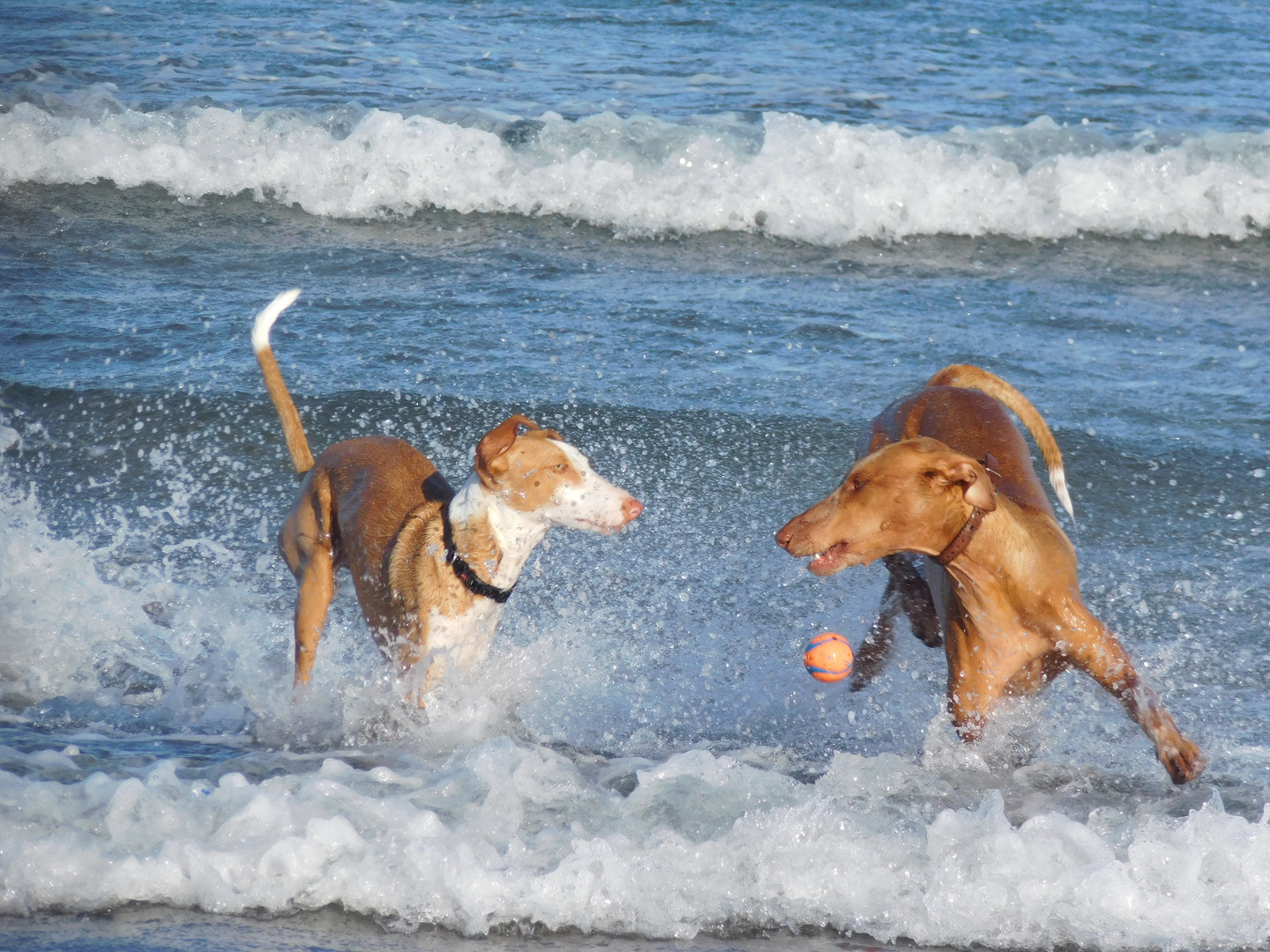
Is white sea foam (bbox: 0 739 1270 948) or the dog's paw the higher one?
the dog's paw

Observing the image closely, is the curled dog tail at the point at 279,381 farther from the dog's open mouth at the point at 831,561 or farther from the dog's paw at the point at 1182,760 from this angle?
the dog's paw at the point at 1182,760

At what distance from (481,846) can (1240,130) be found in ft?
36.0

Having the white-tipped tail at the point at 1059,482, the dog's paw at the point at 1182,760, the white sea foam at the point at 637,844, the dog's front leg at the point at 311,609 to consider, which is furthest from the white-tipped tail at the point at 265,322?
the dog's paw at the point at 1182,760

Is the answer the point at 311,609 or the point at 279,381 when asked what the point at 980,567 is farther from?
the point at 279,381

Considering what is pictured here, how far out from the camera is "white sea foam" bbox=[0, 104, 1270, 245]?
1055cm

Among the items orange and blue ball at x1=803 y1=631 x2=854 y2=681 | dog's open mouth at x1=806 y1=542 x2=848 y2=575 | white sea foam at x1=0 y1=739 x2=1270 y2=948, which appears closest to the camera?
white sea foam at x1=0 y1=739 x2=1270 y2=948

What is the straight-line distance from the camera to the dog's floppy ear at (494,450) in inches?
167

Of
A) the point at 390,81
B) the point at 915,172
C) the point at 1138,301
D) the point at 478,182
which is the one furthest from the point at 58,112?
the point at 1138,301

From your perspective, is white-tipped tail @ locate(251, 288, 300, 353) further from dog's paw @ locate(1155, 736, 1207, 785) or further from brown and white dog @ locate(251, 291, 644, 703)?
dog's paw @ locate(1155, 736, 1207, 785)

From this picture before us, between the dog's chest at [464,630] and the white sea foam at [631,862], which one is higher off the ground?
the dog's chest at [464,630]

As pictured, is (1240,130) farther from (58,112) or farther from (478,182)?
(58,112)

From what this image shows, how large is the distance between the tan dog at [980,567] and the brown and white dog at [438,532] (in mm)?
809

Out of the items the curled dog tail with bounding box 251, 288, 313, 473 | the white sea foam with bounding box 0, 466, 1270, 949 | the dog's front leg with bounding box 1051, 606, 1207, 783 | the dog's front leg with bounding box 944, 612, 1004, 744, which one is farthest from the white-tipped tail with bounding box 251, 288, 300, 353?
the dog's front leg with bounding box 1051, 606, 1207, 783

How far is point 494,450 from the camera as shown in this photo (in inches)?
Answer: 167
